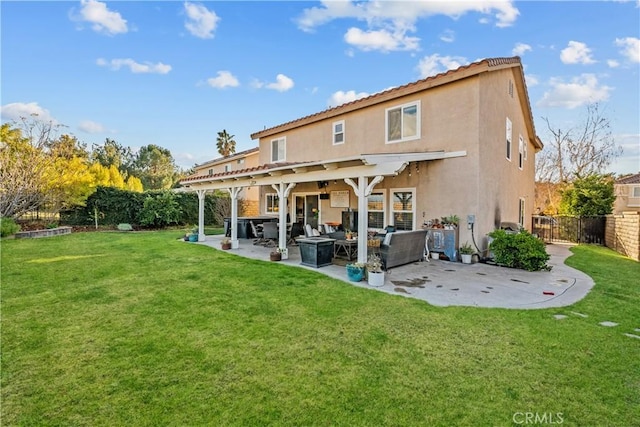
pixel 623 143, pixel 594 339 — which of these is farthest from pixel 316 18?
pixel 623 143

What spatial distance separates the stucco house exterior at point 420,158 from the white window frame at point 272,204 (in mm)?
3079

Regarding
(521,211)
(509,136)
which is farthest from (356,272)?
(521,211)

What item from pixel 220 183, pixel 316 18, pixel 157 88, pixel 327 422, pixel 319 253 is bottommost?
pixel 327 422

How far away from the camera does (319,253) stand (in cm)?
823

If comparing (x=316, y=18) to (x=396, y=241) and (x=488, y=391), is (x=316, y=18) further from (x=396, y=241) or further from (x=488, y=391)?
(x=488, y=391)

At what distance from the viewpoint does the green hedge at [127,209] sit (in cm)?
1730

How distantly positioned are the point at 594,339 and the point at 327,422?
3706mm

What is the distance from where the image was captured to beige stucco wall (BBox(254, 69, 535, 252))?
8828mm

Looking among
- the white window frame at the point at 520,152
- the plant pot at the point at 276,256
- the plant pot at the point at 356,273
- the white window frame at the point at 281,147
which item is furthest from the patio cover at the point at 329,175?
the white window frame at the point at 520,152

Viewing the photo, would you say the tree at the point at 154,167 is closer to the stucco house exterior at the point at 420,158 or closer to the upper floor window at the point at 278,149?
the upper floor window at the point at 278,149

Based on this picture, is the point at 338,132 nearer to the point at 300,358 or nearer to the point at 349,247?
the point at 349,247

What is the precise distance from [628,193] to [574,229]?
67.4 ft

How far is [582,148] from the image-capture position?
24.5 metres

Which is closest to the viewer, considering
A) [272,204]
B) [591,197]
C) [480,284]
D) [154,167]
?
[480,284]
